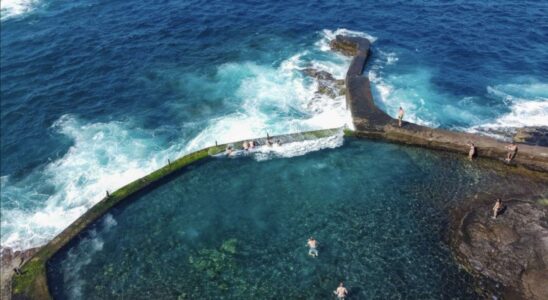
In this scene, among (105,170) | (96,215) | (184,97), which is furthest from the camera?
(184,97)

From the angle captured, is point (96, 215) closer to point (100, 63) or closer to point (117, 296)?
point (117, 296)

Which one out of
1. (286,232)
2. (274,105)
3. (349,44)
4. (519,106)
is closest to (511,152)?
(519,106)

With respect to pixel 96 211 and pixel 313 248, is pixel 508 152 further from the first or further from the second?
pixel 96 211

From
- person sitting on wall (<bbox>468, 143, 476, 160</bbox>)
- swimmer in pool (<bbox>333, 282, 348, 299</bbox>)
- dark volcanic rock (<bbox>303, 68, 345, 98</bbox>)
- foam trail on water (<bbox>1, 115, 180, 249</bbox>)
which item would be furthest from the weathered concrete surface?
foam trail on water (<bbox>1, 115, 180, 249</bbox>)

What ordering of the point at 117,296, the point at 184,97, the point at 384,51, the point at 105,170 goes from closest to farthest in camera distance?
the point at 117,296 → the point at 105,170 → the point at 184,97 → the point at 384,51

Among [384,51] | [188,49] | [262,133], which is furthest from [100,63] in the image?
[384,51]
